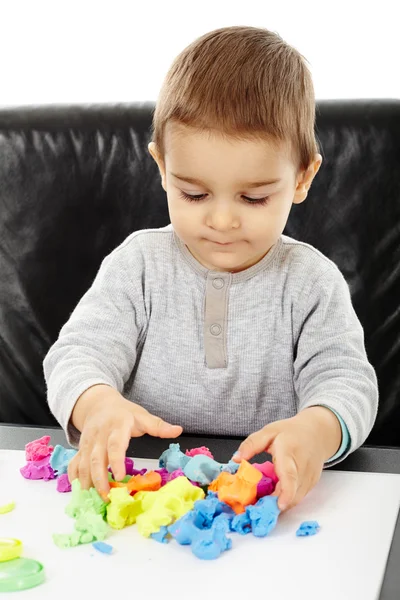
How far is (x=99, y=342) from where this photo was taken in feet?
3.70

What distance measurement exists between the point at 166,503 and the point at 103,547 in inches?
3.1

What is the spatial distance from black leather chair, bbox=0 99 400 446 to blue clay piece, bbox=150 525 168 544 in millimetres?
818

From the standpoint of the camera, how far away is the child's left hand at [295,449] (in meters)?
0.82

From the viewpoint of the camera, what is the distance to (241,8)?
208 centimetres

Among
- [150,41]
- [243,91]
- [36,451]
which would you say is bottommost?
[36,451]

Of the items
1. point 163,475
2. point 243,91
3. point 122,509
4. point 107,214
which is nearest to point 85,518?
point 122,509

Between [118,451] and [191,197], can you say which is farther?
[191,197]

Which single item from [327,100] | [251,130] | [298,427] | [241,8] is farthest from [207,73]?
[241,8]

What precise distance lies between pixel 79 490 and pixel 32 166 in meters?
0.86

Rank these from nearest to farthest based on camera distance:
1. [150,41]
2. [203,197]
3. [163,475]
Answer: [163,475] → [203,197] → [150,41]

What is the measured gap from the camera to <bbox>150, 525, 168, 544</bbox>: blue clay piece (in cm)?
76

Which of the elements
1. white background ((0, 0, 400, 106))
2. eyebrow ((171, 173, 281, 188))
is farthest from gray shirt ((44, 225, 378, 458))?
white background ((0, 0, 400, 106))

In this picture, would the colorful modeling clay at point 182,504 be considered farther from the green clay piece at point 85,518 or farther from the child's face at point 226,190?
the child's face at point 226,190

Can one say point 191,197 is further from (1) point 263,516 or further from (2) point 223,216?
(1) point 263,516
